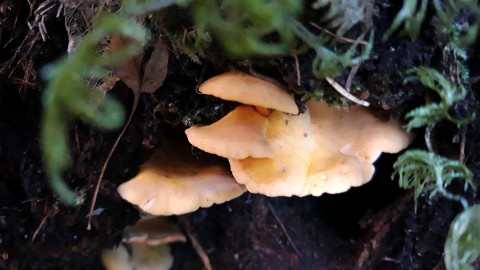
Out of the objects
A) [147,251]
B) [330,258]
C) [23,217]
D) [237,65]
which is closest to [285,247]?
[330,258]

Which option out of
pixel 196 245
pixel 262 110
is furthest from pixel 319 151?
pixel 196 245

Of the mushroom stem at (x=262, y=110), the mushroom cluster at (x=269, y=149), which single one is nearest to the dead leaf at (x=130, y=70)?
the mushroom cluster at (x=269, y=149)

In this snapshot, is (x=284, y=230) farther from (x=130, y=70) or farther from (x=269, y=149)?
(x=130, y=70)

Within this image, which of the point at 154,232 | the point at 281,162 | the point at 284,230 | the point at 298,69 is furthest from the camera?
the point at 154,232

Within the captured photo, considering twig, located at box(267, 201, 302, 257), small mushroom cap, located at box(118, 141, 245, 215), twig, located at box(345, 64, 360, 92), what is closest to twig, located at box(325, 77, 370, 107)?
twig, located at box(345, 64, 360, 92)

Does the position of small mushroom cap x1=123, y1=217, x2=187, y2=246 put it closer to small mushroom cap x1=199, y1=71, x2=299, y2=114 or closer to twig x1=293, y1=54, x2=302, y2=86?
small mushroom cap x1=199, y1=71, x2=299, y2=114

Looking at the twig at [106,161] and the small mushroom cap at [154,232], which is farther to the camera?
the small mushroom cap at [154,232]

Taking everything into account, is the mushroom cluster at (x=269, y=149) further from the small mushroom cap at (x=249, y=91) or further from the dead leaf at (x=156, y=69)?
the dead leaf at (x=156, y=69)
